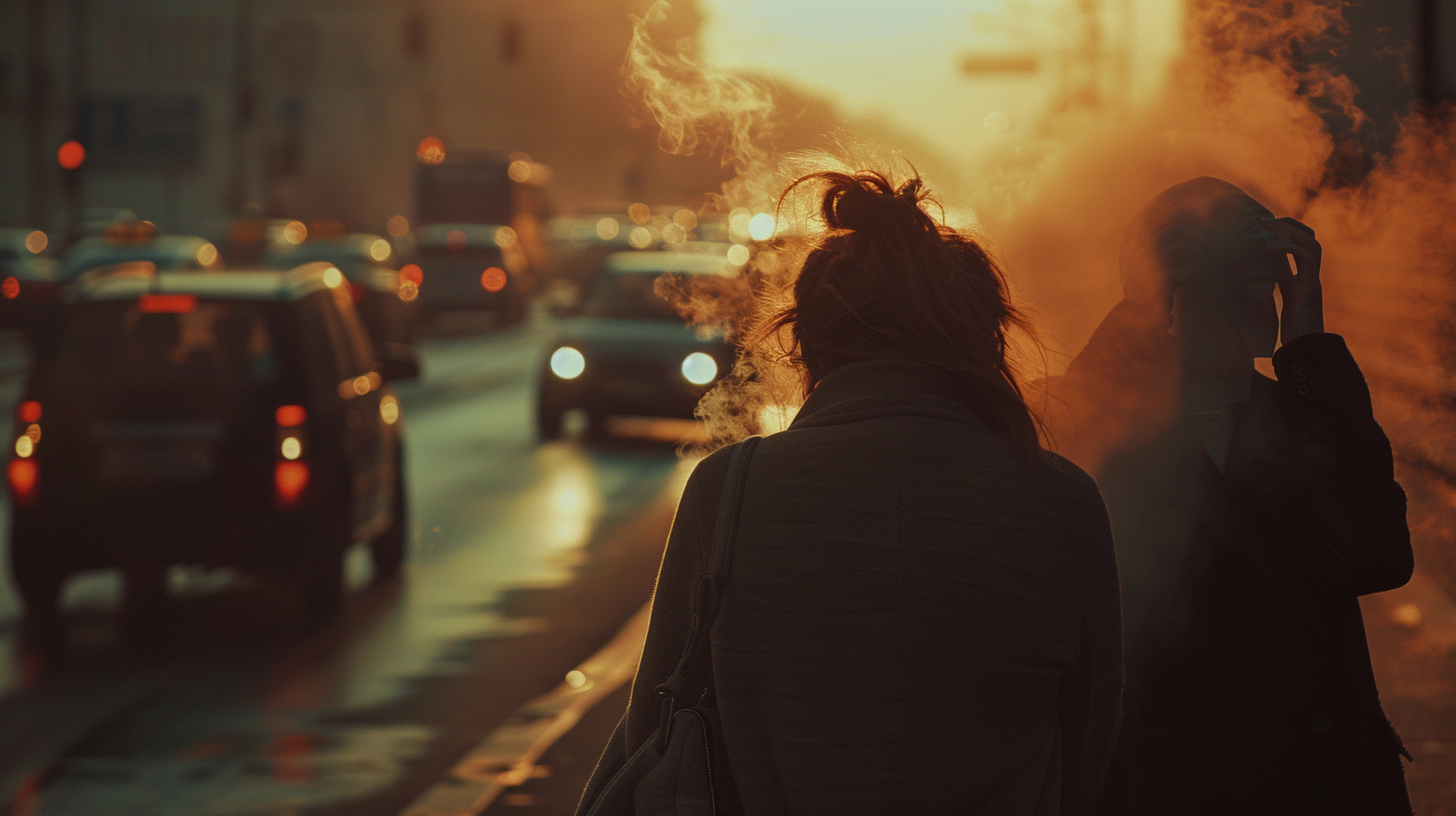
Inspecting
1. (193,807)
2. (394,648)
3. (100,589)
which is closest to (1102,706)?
(193,807)

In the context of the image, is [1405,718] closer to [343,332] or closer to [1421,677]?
[1421,677]

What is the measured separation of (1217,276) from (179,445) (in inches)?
244

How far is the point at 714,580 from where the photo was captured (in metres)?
2.14

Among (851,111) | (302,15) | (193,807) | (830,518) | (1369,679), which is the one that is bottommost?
(193,807)

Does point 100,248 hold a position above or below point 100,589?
above

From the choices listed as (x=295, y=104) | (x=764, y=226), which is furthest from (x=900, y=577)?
(x=295, y=104)

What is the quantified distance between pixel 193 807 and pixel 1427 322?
13.8 ft

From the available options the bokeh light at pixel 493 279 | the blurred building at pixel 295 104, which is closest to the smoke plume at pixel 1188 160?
the bokeh light at pixel 493 279

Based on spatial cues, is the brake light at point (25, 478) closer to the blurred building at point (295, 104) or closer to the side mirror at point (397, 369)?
the side mirror at point (397, 369)

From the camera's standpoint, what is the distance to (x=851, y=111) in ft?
12.2

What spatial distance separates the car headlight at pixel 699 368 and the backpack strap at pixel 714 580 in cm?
1444

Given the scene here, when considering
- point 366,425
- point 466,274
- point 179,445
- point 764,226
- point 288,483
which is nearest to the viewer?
point 764,226

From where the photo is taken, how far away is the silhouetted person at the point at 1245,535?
2.62 m

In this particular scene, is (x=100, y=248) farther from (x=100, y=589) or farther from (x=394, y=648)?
(x=394, y=648)
